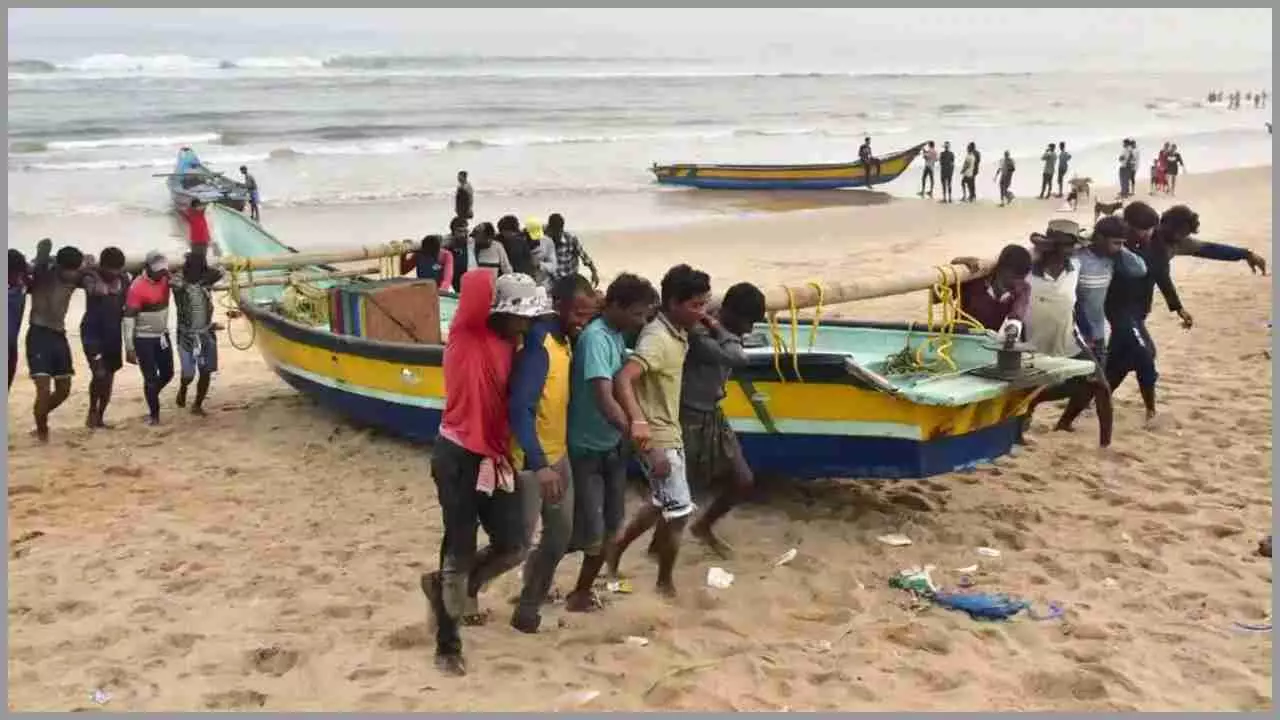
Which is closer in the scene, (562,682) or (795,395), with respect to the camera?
(562,682)

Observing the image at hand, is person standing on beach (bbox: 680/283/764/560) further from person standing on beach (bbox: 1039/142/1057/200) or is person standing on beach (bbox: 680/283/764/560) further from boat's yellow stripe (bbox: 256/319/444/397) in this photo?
person standing on beach (bbox: 1039/142/1057/200)

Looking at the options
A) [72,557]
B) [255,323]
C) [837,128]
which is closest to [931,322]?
[72,557]

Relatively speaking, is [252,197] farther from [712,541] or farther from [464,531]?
[464,531]

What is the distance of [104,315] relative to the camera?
8094 millimetres

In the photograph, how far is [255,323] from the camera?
925cm

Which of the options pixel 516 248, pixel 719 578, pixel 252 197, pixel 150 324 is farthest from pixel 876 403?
pixel 252 197

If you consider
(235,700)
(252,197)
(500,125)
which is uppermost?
(500,125)

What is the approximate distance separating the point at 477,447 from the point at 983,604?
227 centimetres

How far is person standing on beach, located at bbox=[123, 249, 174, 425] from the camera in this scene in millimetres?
8000

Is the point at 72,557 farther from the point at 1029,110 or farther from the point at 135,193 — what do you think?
the point at 1029,110

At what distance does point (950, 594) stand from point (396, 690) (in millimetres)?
2391

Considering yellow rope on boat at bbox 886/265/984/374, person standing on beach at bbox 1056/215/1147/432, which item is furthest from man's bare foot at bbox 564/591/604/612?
person standing on beach at bbox 1056/215/1147/432

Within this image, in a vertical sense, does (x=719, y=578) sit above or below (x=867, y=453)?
below

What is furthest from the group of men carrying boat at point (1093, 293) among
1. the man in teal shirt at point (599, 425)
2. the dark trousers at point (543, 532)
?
the dark trousers at point (543, 532)
